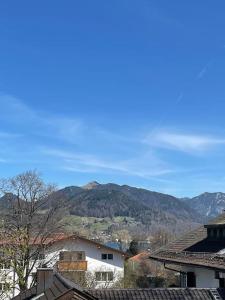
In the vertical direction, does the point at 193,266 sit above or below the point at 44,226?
below

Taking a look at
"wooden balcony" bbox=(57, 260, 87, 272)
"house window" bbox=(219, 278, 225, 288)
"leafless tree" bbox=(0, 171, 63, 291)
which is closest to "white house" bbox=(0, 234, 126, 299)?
"wooden balcony" bbox=(57, 260, 87, 272)

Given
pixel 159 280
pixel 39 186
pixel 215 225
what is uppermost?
pixel 39 186

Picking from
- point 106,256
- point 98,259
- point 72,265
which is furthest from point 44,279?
point 106,256

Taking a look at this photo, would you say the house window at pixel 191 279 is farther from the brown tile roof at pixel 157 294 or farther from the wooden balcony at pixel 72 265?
the wooden balcony at pixel 72 265

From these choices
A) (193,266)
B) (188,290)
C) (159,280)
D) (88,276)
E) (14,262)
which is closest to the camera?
(188,290)

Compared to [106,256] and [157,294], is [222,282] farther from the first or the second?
[106,256]

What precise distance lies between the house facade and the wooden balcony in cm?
1922

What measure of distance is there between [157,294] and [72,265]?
39.6m

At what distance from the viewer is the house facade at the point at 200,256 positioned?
1022 inches

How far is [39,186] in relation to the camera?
42.5m

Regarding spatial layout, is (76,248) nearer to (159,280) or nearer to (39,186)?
(159,280)

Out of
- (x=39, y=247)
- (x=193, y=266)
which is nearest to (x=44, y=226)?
(x=39, y=247)

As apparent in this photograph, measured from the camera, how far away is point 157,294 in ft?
65.6

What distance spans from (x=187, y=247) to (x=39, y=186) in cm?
1405
